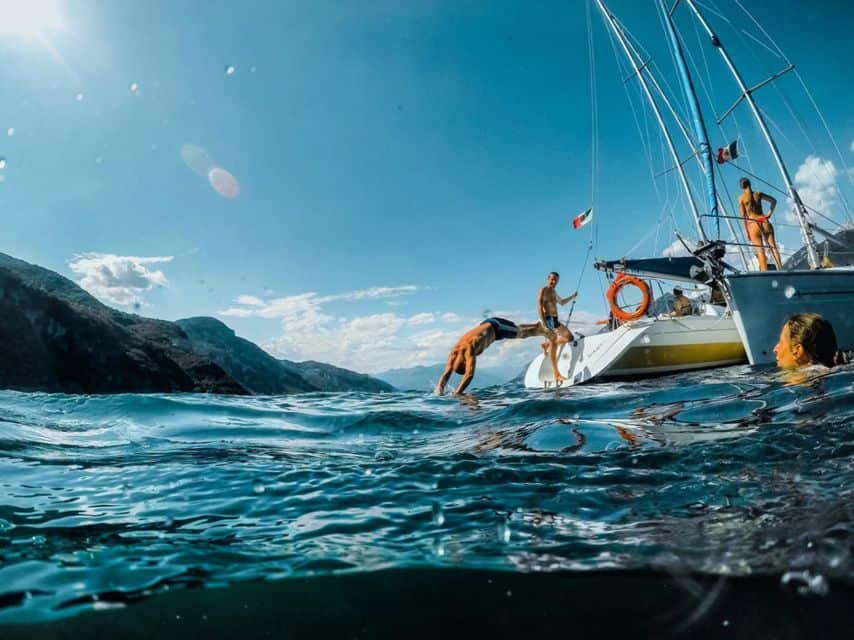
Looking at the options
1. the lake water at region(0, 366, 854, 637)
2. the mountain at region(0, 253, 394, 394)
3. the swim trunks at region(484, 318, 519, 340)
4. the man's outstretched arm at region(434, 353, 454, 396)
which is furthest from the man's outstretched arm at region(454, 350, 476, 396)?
the mountain at region(0, 253, 394, 394)

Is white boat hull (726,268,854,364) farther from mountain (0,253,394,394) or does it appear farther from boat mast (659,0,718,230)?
mountain (0,253,394,394)

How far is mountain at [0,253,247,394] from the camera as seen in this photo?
4222cm

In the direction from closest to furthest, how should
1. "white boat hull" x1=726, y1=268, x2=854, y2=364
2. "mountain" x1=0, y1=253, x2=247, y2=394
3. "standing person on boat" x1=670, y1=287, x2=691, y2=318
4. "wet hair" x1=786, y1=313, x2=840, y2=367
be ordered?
1. "wet hair" x1=786, y1=313, x2=840, y2=367
2. "white boat hull" x1=726, y1=268, x2=854, y2=364
3. "standing person on boat" x1=670, y1=287, x2=691, y2=318
4. "mountain" x1=0, y1=253, x2=247, y2=394

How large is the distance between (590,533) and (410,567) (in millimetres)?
901

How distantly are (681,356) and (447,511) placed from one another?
10.3 m

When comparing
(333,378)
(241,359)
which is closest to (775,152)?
(241,359)

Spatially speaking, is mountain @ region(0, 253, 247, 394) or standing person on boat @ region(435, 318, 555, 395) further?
mountain @ region(0, 253, 247, 394)

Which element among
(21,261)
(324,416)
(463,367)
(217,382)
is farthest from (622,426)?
(21,261)

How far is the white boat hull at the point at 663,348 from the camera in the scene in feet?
35.6

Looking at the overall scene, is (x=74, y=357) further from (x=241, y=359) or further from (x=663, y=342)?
(x=241, y=359)

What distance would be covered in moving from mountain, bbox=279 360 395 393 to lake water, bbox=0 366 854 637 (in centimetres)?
9592

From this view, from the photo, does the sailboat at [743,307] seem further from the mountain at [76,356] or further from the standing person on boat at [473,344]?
the mountain at [76,356]

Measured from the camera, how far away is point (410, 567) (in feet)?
6.42

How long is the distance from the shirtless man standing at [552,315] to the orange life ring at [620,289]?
45.7 inches
